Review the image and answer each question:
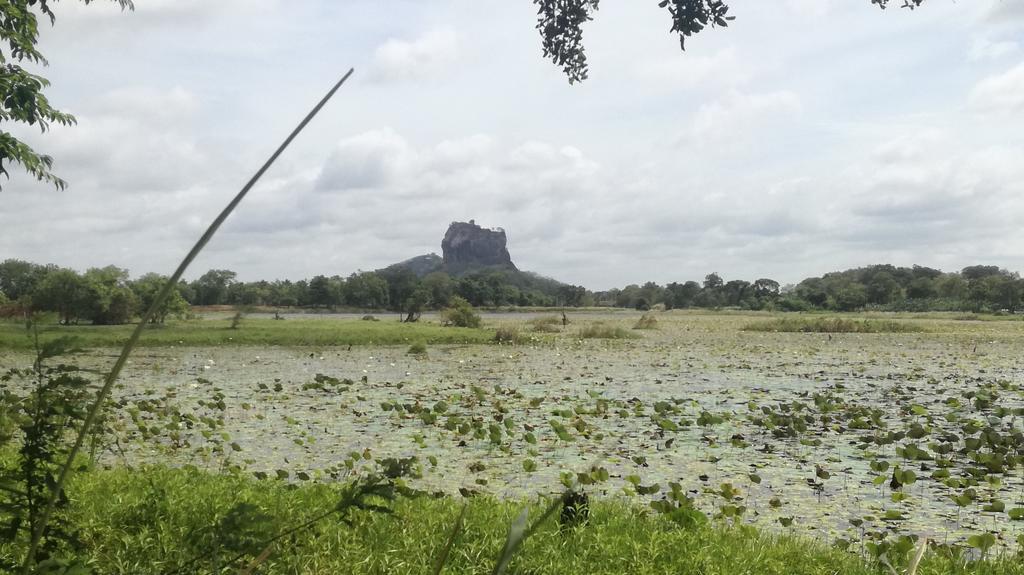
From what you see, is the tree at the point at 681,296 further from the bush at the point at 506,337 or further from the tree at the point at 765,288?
the bush at the point at 506,337

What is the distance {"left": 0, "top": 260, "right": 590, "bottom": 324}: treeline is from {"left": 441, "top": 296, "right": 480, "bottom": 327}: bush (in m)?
4.13

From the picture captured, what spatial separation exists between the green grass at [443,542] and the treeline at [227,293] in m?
1.55

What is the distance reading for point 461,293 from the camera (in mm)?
83188

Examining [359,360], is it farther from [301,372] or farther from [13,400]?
[13,400]

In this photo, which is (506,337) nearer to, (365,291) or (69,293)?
(69,293)

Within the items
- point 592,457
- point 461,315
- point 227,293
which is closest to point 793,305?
point 461,315

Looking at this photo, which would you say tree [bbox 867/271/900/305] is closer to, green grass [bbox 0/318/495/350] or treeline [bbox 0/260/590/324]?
treeline [bbox 0/260/590/324]

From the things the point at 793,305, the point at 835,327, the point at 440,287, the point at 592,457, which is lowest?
the point at 592,457

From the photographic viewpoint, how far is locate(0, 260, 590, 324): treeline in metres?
8.72

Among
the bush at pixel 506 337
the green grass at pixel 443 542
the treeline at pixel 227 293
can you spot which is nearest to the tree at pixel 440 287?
the treeline at pixel 227 293

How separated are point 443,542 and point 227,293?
2.64 metres

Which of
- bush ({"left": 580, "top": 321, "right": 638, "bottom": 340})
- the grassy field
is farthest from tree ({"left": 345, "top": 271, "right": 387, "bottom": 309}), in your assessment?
the grassy field

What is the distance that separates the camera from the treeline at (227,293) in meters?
8.72

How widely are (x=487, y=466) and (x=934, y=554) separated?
402 cm
